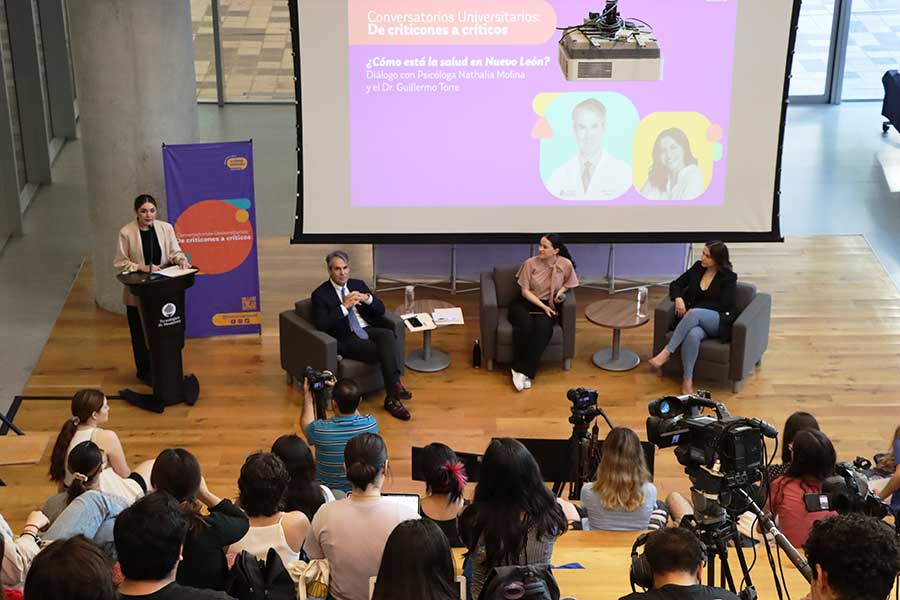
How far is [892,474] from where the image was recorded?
596 centimetres

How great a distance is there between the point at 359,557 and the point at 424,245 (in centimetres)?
601

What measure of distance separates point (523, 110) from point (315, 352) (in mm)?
2645

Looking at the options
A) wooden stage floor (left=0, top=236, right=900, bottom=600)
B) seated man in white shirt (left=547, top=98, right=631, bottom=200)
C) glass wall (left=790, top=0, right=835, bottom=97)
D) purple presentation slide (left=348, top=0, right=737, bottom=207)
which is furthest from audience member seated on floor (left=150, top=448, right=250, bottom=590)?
glass wall (left=790, top=0, right=835, bottom=97)

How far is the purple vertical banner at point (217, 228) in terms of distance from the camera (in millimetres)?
8812

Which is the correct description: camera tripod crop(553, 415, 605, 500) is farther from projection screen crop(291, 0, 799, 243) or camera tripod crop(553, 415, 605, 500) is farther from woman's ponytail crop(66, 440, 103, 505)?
projection screen crop(291, 0, 799, 243)

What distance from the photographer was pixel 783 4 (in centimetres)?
890

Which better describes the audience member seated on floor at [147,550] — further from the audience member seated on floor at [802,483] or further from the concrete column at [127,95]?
the concrete column at [127,95]

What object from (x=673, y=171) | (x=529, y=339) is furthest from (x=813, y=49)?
(x=529, y=339)

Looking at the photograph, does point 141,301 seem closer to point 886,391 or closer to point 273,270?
point 273,270

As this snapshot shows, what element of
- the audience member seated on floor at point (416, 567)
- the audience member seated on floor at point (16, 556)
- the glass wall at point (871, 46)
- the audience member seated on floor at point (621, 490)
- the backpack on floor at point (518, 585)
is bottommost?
the audience member seated on floor at point (621, 490)

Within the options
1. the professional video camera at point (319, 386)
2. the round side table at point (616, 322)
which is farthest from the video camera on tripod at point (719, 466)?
the round side table at point (616, 322)

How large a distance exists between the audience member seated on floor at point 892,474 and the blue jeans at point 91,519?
348 centimetres

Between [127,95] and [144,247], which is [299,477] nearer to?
[144,247]

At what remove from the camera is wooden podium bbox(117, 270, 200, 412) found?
25.8ft
